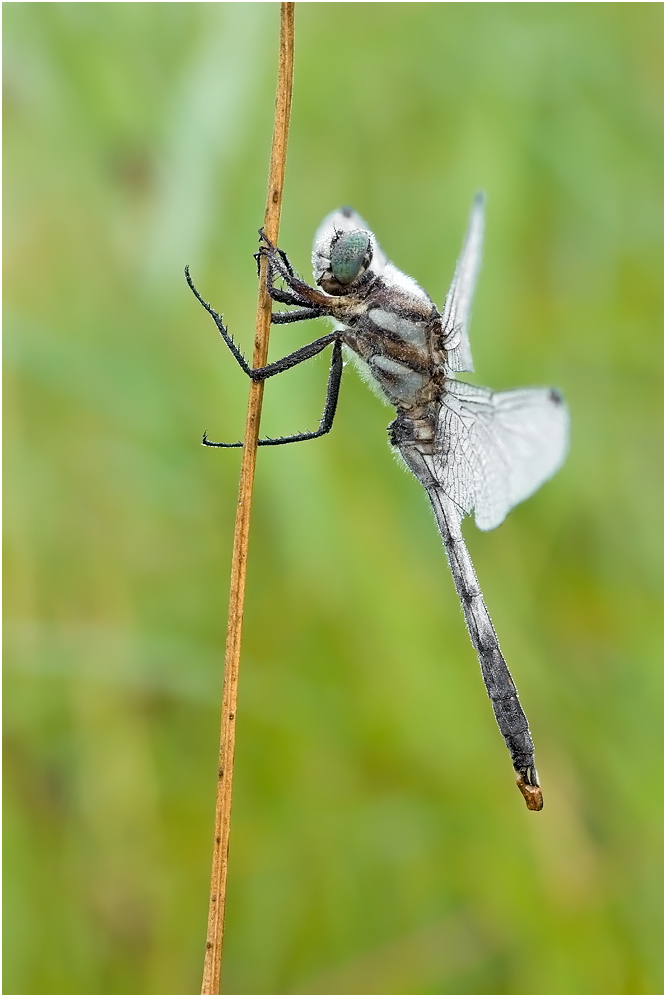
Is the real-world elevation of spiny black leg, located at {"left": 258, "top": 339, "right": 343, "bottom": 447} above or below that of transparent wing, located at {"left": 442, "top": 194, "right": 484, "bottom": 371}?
below

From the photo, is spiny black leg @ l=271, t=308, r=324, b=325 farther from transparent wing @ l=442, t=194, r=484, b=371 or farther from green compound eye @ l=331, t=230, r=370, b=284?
transparent wing @ l=442, t=194, r=484, b=371

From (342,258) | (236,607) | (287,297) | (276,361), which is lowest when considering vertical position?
(236,607)

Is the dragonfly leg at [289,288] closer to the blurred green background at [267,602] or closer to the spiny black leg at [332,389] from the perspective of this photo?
the spiny black leg at [332,389]

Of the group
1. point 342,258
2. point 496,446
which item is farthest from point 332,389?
point 496,446

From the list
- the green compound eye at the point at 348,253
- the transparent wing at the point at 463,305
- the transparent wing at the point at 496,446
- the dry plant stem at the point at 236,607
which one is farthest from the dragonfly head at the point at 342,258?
the dry plant stem at the point at 236,607

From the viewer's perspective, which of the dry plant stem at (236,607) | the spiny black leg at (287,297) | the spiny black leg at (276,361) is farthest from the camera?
the spiny black leg at (287,297)

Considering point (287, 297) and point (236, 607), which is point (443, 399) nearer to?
point (287, 297)

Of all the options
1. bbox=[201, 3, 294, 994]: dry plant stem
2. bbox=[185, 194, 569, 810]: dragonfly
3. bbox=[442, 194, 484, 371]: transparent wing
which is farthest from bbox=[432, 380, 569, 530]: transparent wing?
bbox=[201, 3, 294, 994]: dry plant stem
